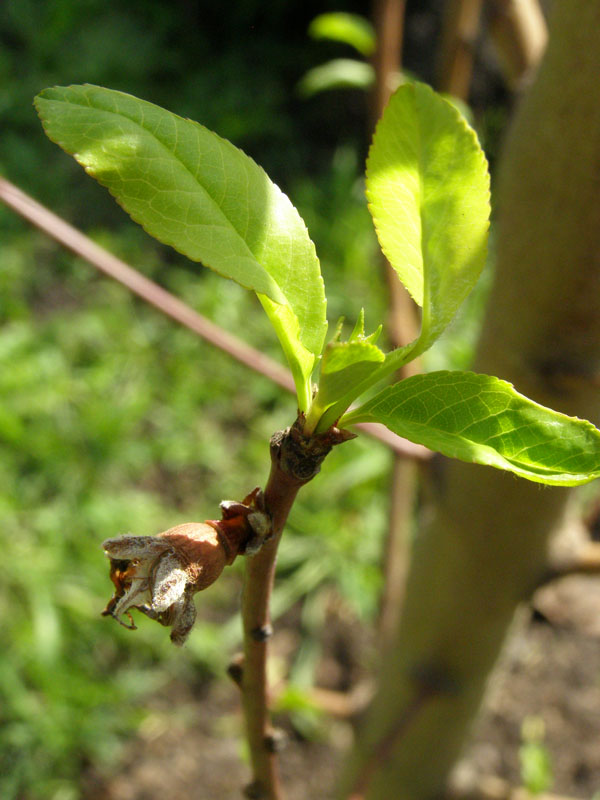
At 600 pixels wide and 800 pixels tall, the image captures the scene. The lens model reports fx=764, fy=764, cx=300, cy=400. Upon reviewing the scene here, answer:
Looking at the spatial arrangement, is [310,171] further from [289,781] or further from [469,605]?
[469,605]

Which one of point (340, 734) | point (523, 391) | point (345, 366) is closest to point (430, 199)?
point (345, 366)

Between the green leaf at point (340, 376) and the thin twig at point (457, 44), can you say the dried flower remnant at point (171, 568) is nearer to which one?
the green leaf at point (340, 376)

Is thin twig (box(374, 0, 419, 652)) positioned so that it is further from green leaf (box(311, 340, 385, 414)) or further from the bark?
green leaf (box(311, 340, 385, 414))

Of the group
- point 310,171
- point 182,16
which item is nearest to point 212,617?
point 310,171

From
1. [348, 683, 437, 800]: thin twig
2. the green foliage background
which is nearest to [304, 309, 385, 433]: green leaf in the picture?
[348, 683, 437, 800]: thin twig

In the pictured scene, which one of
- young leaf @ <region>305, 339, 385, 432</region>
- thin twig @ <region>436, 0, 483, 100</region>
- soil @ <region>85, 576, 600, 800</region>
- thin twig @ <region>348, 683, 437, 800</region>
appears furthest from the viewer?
soil @ <region>85, 576, 600, 800</region>

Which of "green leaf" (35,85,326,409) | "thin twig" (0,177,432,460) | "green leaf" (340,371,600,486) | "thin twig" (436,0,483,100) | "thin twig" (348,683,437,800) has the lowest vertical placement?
"thin twig" (348,683,437,800)
